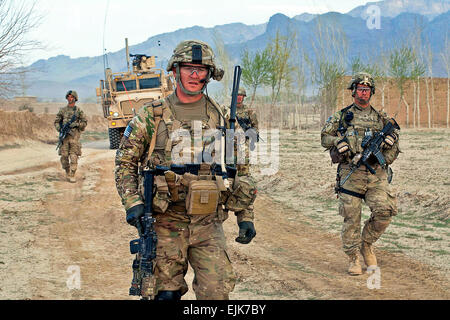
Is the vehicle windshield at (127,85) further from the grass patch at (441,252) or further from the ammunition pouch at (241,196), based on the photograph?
the ammunition pouch at (241,196)

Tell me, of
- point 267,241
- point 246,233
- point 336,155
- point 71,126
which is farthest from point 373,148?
point 71,126

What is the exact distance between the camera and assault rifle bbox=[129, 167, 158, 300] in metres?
3.44

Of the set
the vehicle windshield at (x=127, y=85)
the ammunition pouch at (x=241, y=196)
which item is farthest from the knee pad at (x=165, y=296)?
the vehicle windshield at (x=127, y=85)

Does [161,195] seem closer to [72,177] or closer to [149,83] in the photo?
[72,177]

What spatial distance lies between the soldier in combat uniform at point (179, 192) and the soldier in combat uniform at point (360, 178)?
2.46 meters

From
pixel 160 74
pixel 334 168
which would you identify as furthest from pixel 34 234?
pixel 160 74

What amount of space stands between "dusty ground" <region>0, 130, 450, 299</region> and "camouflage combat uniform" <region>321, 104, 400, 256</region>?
41 cm

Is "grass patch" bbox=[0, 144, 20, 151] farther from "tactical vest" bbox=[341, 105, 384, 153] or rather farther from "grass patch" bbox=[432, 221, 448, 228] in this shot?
"tactical vest" bbox=[341, 105, 384, 153]

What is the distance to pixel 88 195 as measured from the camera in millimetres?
11305

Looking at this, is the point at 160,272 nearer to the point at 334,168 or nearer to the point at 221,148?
the point at 221,148

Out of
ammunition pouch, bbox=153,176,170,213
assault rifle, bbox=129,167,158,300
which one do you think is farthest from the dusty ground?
ammunition pouch, bbox=153,176,170,213

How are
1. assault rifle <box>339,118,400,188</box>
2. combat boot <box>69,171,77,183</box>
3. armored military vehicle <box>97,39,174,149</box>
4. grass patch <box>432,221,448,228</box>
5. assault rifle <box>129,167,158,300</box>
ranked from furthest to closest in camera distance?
armored military vehicle <box>97,39,174,149</box>
combat boot <box>69,171,77,183</box>
grass patch <box>432,221,448,228</box>
assault rifle <box>339,118,400,188</box>
assault rifle <box>129,167,158,300</box>

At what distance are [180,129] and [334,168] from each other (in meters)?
11.6

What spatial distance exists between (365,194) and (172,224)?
114 inches
